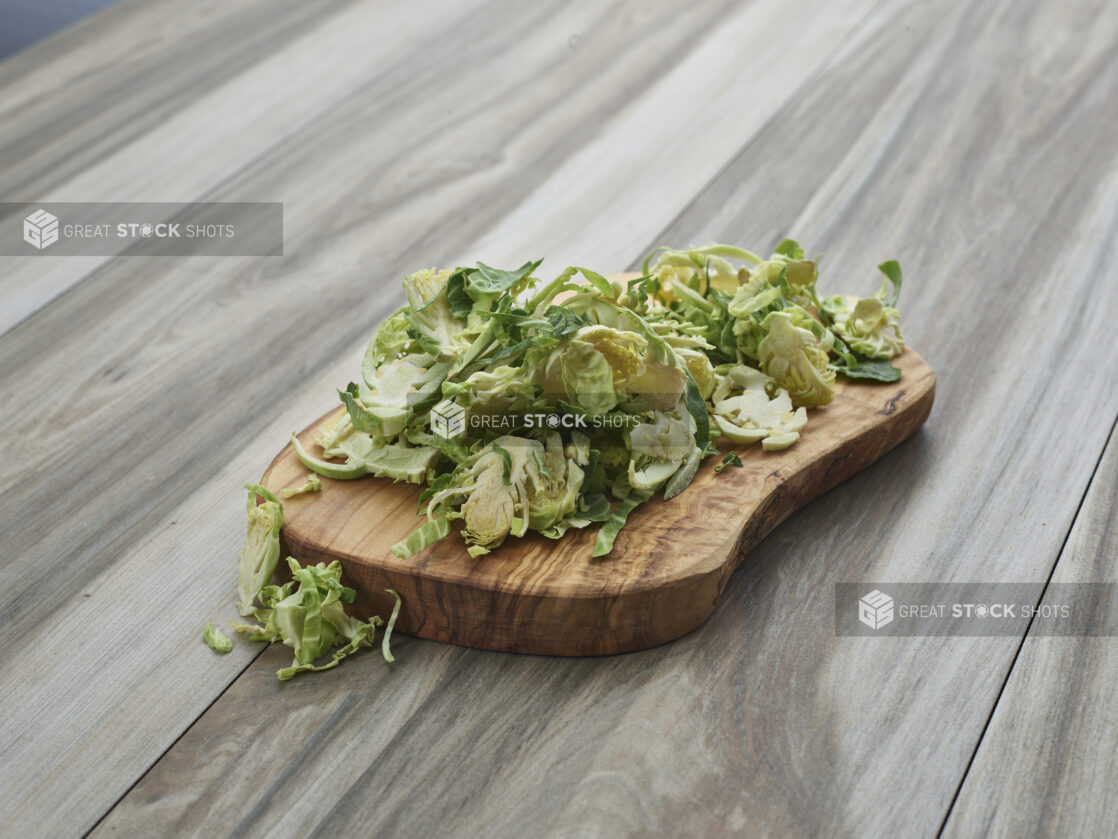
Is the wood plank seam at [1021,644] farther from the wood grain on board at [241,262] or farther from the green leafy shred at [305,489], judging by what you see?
the green leafy shred at [305,489]

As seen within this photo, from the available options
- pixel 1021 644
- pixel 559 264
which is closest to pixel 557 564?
pixel 1021 644

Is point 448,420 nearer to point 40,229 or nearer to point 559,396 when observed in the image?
point 559,396

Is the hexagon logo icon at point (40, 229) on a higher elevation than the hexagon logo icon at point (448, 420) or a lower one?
lower

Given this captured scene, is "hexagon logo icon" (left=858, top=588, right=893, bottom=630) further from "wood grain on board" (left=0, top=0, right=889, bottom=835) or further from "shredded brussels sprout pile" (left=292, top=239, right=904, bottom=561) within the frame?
"wood grain on board" (left=0, top=0, right=889, bottom=835)

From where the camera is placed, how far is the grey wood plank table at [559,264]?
0.97 m

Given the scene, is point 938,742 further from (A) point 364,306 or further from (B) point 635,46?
(B) point 635,46

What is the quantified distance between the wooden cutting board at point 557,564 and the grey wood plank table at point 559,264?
0.11ft

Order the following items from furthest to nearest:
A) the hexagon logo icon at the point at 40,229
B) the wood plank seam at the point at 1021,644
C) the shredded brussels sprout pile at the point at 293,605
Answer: the hexagon logo icon at the point at 40,229
the shredded brussels sprout pile at the point at 293,605
the wood plank seam at the point at 1021,644

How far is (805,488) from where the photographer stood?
1.21 m

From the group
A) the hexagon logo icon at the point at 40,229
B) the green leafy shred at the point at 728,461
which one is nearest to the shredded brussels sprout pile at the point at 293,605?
the green leafy shred at the point at 728,461

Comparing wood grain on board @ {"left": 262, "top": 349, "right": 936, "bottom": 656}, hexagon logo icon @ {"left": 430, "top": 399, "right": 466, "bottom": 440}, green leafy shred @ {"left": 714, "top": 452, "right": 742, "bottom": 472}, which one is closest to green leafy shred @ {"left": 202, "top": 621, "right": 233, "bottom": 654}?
wood grain on board @ {"left": 262, "top": 349, "right": 936, "bottom": 656}

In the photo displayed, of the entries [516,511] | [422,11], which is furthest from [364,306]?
[422,11]

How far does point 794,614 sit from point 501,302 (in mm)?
405

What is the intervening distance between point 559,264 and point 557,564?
2.47ft
